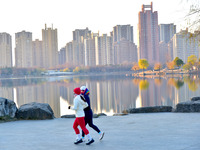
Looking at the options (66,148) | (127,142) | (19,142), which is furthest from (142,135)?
(19,142)

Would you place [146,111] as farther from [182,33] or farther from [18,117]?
[18,117]

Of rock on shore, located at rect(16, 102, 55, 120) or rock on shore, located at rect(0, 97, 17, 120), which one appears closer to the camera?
rock on shore, located at rect(0, 97, 17, 120)

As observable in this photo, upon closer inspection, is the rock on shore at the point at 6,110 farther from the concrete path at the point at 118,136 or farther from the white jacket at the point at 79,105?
the white jacket at the point at 79,105

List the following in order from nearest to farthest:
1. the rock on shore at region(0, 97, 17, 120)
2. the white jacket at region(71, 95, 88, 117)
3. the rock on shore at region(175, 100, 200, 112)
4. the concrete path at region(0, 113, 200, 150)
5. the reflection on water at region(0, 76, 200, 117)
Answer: the concrete path at region(0, 113, 200, 150) < the white jacket at region(71, 95, 88, 117) < the rock on shore at region(0, 97, 17, 120) < the rock on shore at region(175, 100, 200, 112) < the reflection on water at region(0, 76, 200, 117)

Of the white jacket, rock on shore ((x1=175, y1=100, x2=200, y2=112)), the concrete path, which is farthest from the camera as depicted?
rock on shore ((x1=175, y1=100, x2=200, y2=112))

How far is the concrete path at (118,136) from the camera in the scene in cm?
644

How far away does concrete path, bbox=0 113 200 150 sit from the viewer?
21.1ft

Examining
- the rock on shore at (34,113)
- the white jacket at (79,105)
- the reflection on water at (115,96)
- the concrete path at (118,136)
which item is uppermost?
the white jacket at (79,105)

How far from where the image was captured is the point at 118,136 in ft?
25.0

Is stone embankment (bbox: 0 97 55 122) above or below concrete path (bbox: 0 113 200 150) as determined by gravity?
above

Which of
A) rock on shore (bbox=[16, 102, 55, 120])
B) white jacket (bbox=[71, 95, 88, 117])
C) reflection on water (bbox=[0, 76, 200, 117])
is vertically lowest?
reflection on water (bbox=[0, 76, 200, 117])

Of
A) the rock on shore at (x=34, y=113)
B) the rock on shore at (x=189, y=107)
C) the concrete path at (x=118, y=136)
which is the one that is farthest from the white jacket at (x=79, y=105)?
the rock on shore at (x=189, y=107)

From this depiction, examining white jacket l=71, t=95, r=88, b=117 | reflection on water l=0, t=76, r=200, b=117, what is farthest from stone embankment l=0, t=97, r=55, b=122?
reflection on water l=0, t=76, r=200, b=117

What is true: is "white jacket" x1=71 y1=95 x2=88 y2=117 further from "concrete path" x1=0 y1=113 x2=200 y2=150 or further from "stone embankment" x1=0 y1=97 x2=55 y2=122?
"stone embankment" x1=0 y1=97 x2=55 y2=122
